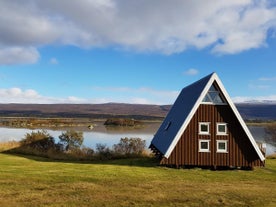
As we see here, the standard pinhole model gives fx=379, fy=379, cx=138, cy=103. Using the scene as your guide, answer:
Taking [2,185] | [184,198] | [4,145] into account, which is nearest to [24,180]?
[2,185]

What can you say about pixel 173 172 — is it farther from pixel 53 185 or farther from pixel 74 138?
pixel 74 138

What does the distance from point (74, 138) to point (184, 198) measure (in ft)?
75.8

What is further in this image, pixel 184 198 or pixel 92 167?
pixel 92 167

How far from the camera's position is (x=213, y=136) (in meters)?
26.1

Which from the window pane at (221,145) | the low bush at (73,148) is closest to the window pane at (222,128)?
the window pane at (221,145)

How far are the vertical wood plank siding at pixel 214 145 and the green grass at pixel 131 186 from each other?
0.86m

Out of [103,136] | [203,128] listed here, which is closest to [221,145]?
[203,128]

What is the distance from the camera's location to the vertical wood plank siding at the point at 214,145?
25.7 m

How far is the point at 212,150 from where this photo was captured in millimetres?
25984

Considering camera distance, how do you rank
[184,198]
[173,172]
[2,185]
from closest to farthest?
[184,198]
[2,185]
[173,172]

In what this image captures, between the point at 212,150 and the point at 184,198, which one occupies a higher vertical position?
the point at 212,150

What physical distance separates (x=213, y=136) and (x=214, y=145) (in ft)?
2.03

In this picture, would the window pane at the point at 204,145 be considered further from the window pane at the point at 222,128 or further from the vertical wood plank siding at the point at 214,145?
the window pane at the point at 222,128

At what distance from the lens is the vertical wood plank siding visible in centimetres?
2569
